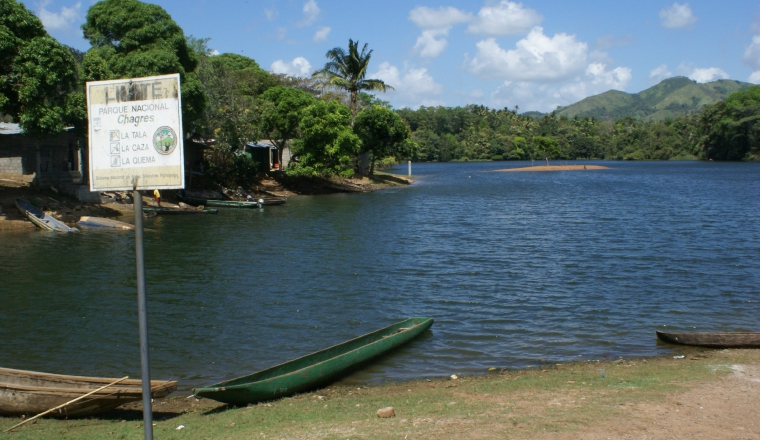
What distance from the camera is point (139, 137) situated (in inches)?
191

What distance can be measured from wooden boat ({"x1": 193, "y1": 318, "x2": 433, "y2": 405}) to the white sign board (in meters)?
4.38

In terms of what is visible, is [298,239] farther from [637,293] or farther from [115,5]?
[115,5]

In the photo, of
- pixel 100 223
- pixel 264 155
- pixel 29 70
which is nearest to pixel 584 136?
pixel 264 155

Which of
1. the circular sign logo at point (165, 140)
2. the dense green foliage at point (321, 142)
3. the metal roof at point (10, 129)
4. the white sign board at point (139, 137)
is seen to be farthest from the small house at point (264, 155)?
the circular sign logo at point (165, 140)

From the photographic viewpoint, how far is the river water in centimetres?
1235

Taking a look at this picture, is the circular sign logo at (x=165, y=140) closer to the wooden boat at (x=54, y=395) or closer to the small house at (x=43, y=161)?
the wooden boat at (x=54, y=395)

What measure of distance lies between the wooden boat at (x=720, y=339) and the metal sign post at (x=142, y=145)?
10.7m

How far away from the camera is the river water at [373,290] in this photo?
40.5 ft

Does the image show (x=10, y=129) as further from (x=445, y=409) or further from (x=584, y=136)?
(x=584, y=136)

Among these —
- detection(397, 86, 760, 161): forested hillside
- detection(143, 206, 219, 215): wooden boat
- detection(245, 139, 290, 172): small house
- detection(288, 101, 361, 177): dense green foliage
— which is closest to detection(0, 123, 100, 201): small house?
detection(143, 206, 219, 215): wooden boat

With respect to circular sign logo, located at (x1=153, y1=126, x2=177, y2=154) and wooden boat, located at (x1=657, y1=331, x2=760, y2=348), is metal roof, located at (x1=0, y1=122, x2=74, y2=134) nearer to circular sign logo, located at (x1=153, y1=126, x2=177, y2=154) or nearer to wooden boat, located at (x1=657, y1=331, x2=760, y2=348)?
wooden boat, located at (x1=657, y1=331, x2=760, y2=348)

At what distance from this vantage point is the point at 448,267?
20969mm

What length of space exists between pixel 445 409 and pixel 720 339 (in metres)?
6.56

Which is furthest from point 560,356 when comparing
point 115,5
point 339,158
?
point 339,158
